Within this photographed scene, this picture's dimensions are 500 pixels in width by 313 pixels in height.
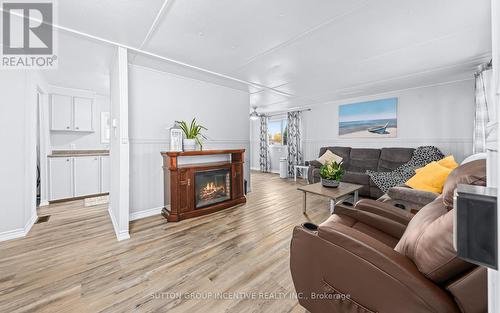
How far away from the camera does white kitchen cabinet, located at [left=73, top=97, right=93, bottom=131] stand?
432 cm

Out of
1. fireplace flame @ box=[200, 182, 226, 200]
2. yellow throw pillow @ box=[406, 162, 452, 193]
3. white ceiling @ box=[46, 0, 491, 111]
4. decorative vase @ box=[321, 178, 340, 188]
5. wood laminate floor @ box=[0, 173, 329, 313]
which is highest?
white ceiling @ box=[46, 0, 491, 111]

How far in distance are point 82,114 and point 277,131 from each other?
19.1 ft

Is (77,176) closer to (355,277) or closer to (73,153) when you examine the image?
(73,153)

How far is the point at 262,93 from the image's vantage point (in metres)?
4.75

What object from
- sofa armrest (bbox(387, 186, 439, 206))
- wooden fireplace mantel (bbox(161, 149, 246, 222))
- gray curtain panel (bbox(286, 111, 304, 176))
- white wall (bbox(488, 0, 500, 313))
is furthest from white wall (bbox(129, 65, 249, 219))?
white wall (bbox(488, 0, 500, 313))

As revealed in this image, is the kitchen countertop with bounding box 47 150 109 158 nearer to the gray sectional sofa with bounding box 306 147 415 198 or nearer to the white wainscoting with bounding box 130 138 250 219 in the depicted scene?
the white wainscoting with bounding box 130 138 250 219

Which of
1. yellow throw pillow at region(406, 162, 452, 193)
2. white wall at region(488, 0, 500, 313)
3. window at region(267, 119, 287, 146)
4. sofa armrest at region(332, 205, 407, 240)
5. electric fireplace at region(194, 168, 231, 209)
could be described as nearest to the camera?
white wall at region(488, 0, 500, 313)

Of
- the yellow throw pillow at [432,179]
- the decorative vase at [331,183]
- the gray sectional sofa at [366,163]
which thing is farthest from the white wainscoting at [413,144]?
the decorative vase at [331,183]

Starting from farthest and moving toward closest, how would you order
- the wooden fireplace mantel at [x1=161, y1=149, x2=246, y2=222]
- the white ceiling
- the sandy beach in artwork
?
the sandy beach in artwork, the wooden fireplace mantel at [x1=161, y1=149, x2=246, y2=222], the white ceiling

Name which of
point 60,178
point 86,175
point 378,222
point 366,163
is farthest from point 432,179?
point 60,178

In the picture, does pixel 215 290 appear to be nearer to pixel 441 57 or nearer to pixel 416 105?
pixel 441 57

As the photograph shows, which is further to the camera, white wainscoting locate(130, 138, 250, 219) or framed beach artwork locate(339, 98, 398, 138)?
framed beach artwork locate(339, 98, 398, 138)

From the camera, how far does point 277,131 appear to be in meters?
7.71

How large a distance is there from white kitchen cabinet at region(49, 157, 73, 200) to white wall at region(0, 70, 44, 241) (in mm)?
1419
